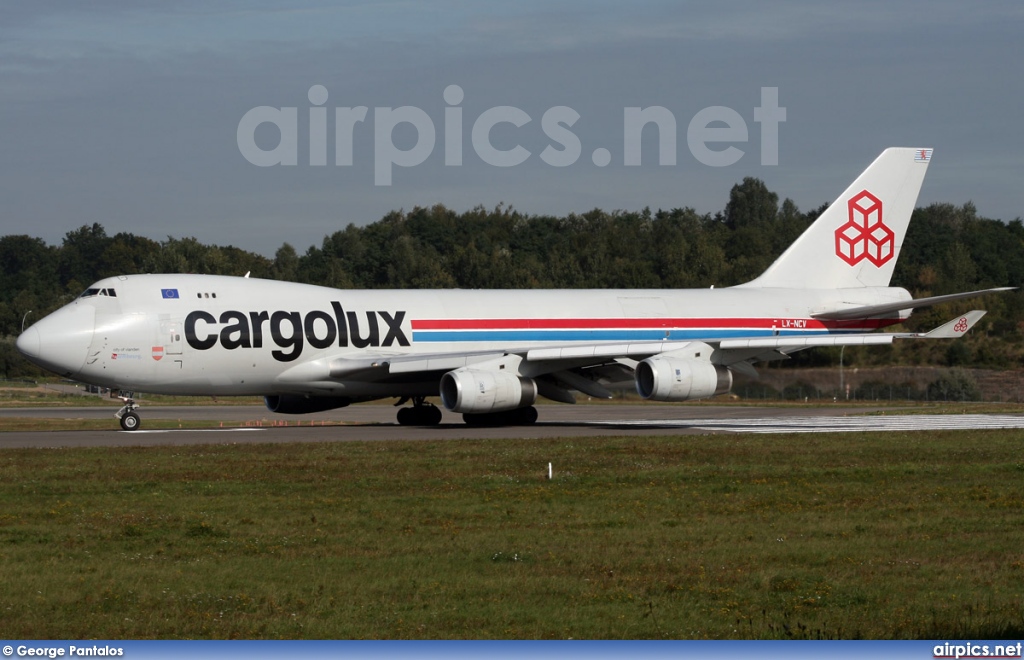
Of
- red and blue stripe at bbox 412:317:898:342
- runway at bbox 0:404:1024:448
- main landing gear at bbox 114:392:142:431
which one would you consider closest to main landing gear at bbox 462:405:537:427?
runway at bbox 0:404:1024:448

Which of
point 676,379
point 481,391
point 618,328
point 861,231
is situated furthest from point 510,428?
point 861,231

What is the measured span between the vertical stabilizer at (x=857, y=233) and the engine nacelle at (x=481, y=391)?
11953mm

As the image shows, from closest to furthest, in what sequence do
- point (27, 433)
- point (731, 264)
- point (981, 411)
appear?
1. point (27, 433)
2. point (981, 411)
3. point (731, 264)

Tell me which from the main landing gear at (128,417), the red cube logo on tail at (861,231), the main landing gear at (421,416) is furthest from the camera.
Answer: the red cube logo on tail at (861,231)

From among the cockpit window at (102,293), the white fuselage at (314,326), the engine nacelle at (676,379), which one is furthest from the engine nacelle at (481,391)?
the cockpit window at (102,293)

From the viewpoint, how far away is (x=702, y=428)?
33000 mm

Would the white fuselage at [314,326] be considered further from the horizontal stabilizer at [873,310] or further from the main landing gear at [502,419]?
the main landing gear at [502,419]

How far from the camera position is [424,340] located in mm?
34344

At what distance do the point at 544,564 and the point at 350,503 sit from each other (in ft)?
16.9

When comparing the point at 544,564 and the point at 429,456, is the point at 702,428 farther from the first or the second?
the point at 544,564

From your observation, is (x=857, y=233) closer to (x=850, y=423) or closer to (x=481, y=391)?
(x=850, y=423)

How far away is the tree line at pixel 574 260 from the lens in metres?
59.9

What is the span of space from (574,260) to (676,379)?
5645 centimetres

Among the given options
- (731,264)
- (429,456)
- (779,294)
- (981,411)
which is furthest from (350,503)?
(731,264)
